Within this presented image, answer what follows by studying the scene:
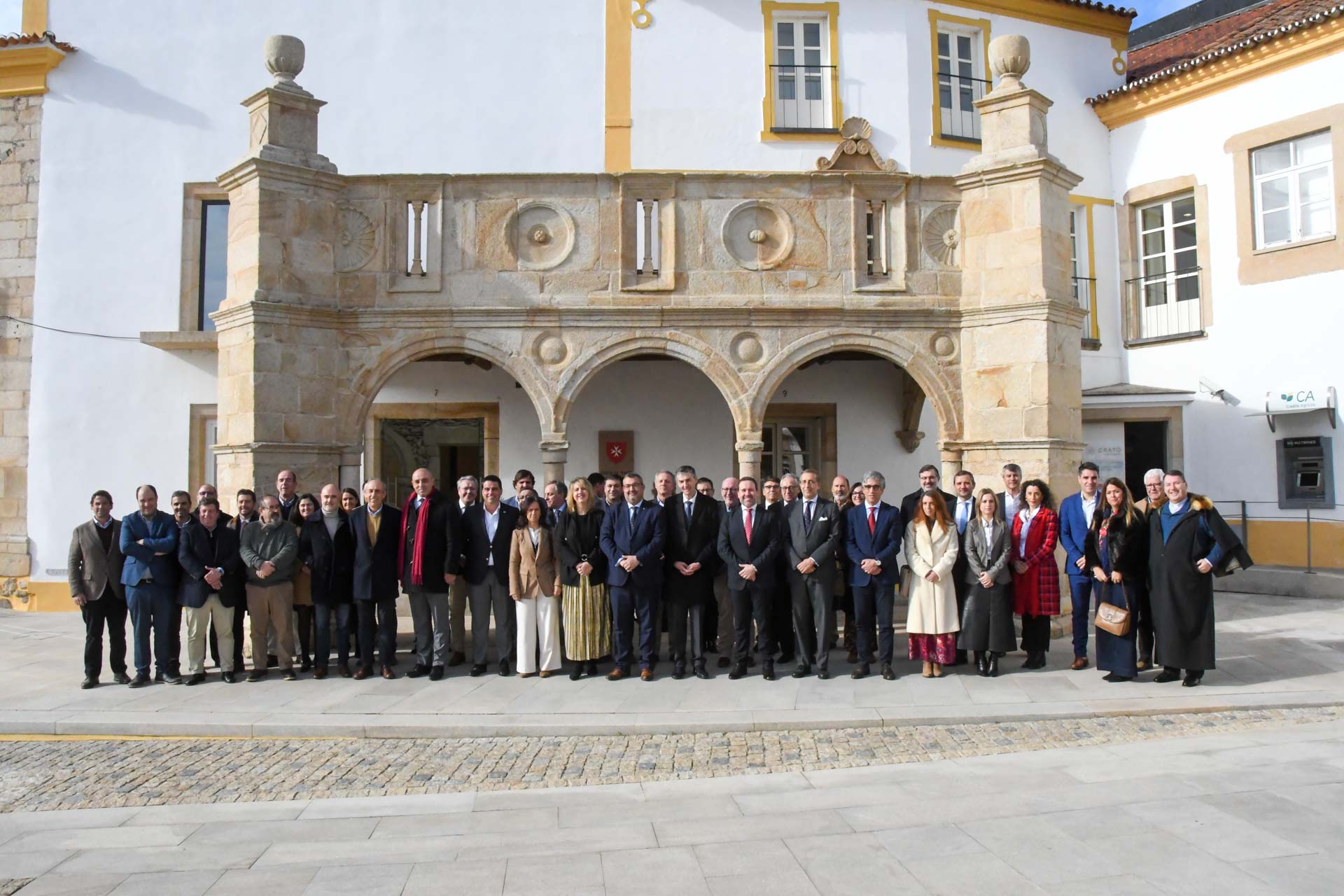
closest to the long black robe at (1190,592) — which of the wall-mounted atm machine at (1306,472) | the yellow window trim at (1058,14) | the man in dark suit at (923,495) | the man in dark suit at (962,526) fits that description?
the man in dark suit at (962,526)

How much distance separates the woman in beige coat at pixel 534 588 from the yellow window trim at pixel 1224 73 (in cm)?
1209

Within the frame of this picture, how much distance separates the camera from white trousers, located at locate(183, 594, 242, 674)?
7.95 m

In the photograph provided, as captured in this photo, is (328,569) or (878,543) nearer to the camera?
(878,543)

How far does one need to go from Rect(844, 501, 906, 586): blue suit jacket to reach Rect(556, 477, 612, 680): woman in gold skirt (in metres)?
1.93

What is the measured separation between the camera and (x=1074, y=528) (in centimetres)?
790

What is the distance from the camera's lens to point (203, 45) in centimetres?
1323

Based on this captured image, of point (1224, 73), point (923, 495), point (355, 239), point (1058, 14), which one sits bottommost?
point (923, 495)

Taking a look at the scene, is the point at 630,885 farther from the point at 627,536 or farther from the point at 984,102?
the point at 984,102

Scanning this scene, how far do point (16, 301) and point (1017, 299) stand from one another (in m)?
12.0

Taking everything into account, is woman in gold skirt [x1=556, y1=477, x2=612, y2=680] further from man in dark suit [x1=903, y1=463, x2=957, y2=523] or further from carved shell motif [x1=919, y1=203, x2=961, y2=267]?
carved shell motif [x1=919, y1=203, x2=961, y2=267]

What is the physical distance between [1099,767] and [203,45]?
13.3 meters

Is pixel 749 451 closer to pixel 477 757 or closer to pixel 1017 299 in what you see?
pixel 1017 299

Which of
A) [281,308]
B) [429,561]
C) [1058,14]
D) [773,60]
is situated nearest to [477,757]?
Result: [429,561]

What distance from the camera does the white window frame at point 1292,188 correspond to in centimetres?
1333
